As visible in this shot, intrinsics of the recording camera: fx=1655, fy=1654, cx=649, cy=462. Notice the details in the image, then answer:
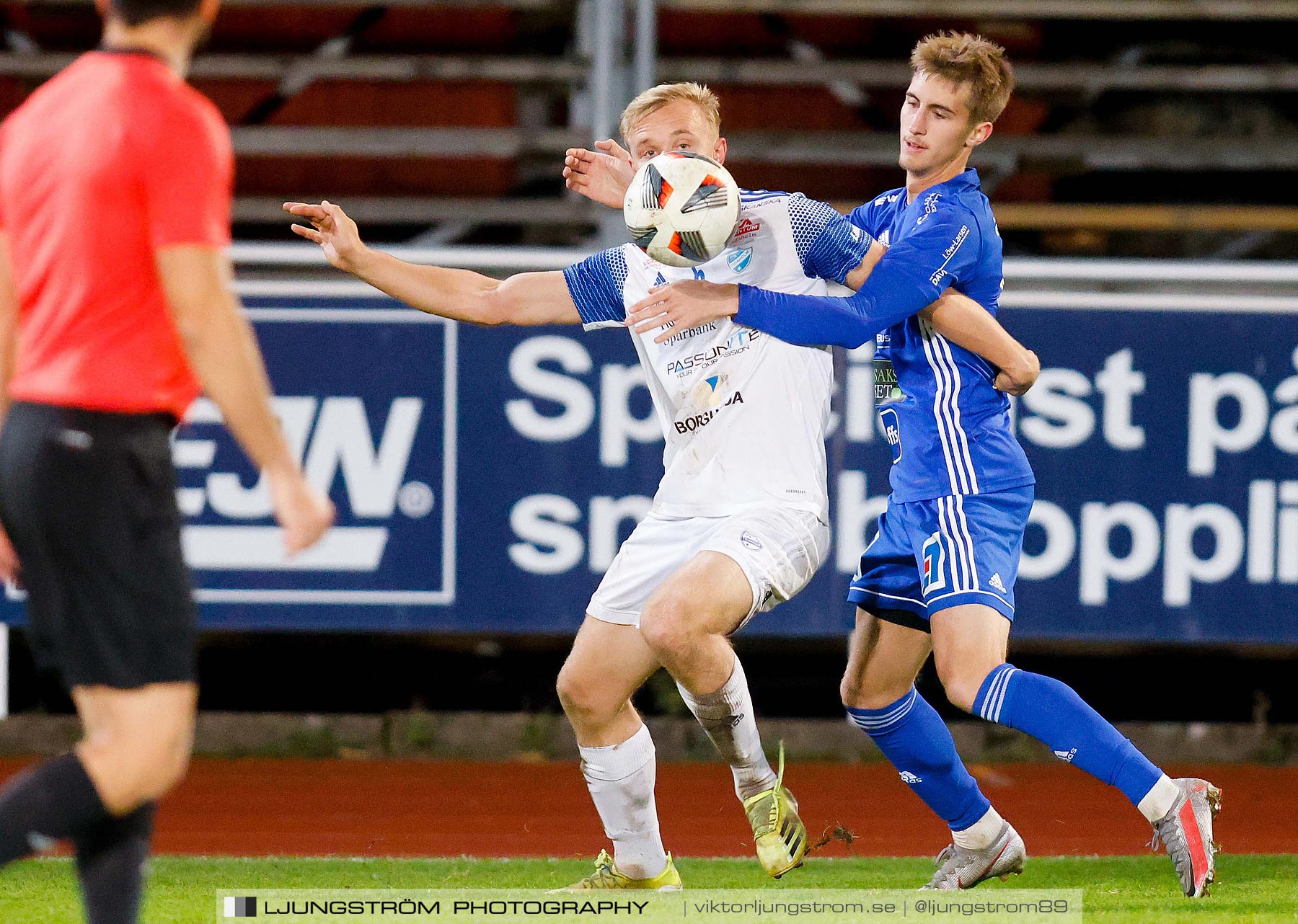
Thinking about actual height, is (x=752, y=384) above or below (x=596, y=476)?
above

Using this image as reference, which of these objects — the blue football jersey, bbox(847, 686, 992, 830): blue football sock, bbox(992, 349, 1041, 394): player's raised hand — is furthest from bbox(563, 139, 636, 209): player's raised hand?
bbox(847, 686, 992, 830): blue football sock

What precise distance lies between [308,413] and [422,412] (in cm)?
47

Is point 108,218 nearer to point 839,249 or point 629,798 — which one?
point 839,249

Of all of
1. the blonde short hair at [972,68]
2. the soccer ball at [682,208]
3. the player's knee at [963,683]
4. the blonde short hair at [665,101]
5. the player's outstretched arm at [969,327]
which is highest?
the blonde short hair at [972,68]

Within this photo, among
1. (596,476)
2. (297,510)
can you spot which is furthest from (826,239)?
(596,476)

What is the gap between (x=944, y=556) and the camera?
13.4 ft

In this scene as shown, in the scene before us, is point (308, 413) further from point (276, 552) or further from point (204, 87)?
point (204, 87)

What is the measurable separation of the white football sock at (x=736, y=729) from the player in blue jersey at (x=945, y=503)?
0.47 m

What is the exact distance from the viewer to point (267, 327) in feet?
22.7

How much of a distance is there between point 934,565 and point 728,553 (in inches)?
20.6

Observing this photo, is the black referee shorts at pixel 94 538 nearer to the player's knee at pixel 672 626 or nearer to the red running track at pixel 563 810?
the player's knee at pixel 672 626

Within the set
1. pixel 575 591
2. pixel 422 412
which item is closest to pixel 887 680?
pixel 575 591

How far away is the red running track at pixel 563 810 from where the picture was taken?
5.82 meters

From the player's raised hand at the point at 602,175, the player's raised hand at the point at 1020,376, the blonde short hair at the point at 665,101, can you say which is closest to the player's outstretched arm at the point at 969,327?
the player's raised hand at the point at 1020,376
